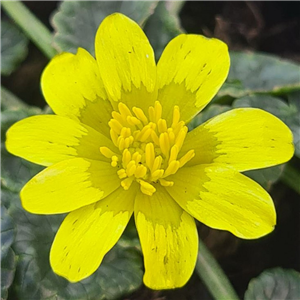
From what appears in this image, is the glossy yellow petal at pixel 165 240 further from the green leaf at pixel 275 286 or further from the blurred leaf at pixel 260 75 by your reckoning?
the blurred leaf at pixel 260 75

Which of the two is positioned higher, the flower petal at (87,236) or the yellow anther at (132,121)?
the yellow anther at (132,121)

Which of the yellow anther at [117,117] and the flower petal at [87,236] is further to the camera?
the yellow anther at [117,117]

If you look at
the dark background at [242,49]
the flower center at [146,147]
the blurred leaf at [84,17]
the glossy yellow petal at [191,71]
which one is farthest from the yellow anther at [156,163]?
the blurred leaf at [84,17]

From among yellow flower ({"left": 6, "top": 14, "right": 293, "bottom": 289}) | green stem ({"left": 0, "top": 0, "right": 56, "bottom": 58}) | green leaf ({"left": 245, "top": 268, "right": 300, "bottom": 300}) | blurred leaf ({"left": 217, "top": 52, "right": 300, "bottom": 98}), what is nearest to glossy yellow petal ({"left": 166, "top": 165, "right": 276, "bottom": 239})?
yellow flower ({"left": 6, "top": 14, "right": 293, "bottom": 289})

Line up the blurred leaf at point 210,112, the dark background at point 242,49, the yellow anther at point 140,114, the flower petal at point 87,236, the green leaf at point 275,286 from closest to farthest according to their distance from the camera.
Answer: the flower petal at point 87,236, the yellow anther at point 140,114, the green leaf at point 275,286, the blurred leaf at point 210,112, the dark background at point 242,49

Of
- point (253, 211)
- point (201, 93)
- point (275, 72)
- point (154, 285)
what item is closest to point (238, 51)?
point (275, 72)

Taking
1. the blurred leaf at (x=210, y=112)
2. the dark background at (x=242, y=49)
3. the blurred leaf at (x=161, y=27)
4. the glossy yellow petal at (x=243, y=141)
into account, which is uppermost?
the glossy yellow petal at (x=243, y=141)

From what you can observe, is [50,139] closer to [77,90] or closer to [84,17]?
[77,90]

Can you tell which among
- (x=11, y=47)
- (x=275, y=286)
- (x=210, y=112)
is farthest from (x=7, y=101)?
(x=275, y=286)
